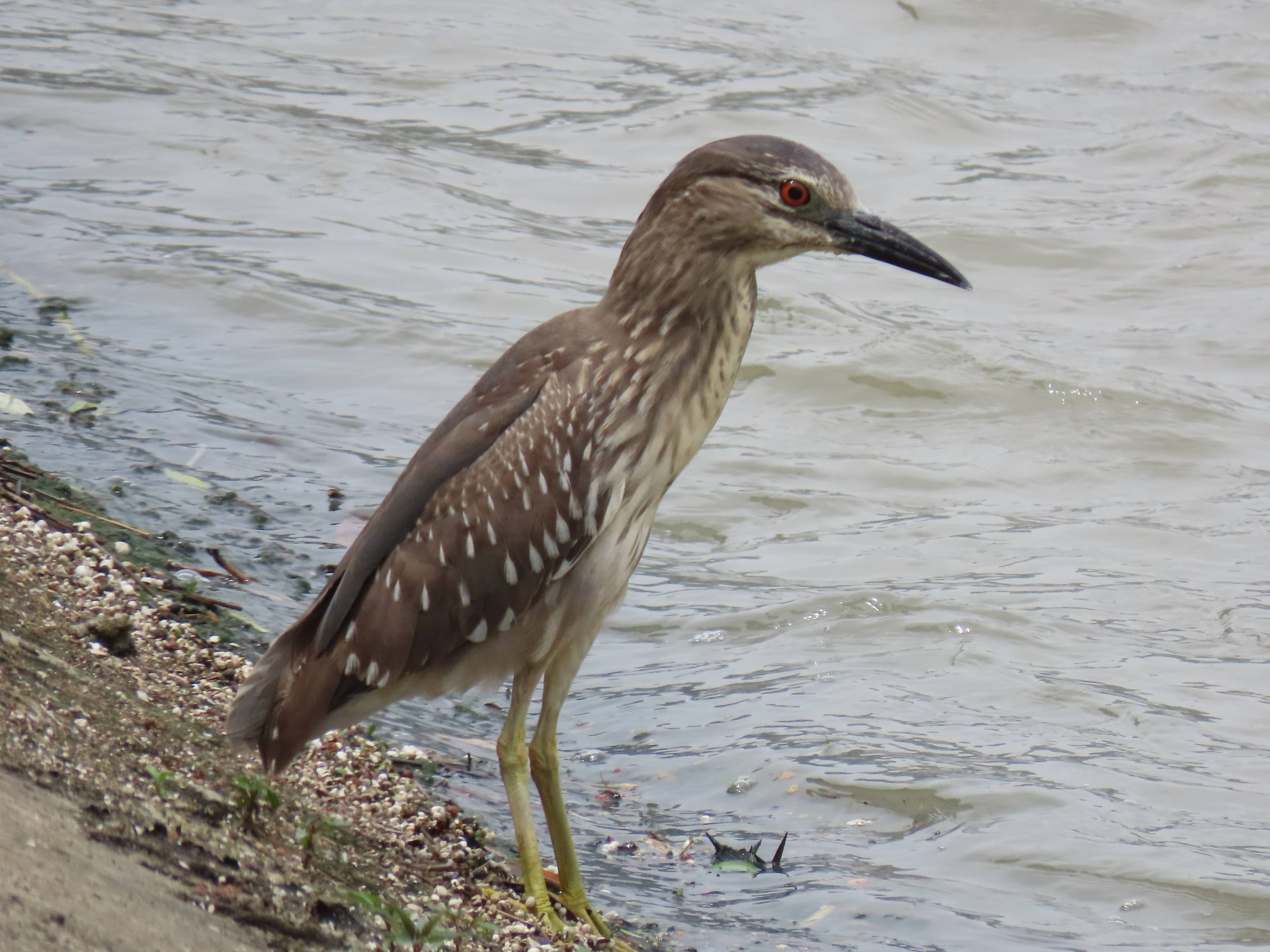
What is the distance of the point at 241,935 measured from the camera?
303 centimetres

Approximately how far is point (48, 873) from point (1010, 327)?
30.2 ft

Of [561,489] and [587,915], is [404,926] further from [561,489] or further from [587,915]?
[561,489]

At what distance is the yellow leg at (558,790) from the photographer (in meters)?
4.48

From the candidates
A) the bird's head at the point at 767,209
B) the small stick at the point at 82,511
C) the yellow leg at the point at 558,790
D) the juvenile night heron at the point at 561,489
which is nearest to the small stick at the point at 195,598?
the small stick at the point at 82,511

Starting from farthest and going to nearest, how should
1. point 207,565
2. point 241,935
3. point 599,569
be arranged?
1. point 207,565
2. point 599,569
3. point 241,935

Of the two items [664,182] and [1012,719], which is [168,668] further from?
[1012,719]

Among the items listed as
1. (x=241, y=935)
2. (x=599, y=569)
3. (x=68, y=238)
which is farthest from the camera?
(x=68, y=238)

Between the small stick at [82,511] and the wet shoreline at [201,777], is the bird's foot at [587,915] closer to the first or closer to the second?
the wet shoreline at [201,777]

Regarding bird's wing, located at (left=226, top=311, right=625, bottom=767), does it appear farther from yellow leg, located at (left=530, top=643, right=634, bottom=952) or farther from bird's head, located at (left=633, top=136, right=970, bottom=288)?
bird's head, located at (left=633, top=136, right=970, bottom=288)

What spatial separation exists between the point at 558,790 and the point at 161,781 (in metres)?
1.50

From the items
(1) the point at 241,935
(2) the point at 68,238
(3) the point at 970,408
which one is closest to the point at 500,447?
(1) the point at 241,935

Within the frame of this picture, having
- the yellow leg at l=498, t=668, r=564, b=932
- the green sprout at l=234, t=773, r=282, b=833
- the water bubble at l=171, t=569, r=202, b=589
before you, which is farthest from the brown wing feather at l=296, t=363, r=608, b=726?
the water bubble at l=171, t=569, r=202, b=589

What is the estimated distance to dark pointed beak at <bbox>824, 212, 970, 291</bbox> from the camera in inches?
177

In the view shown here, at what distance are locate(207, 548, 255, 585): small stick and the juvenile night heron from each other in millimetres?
1541
